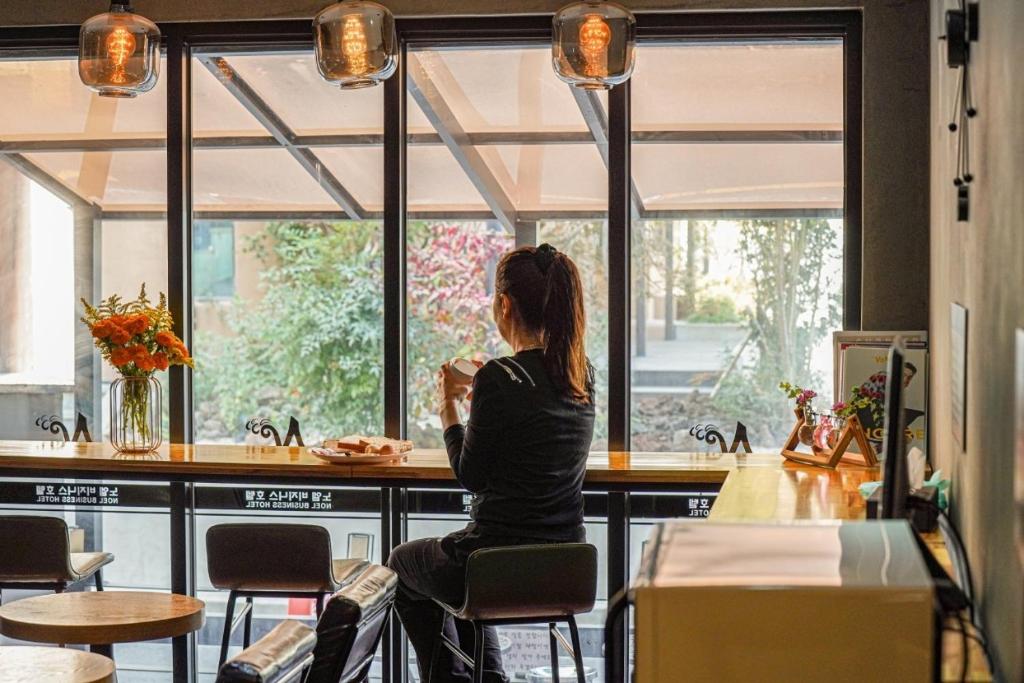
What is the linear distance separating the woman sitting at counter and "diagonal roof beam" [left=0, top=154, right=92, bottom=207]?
2.15 meters

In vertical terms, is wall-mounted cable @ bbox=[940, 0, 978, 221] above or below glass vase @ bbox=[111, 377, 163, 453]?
above

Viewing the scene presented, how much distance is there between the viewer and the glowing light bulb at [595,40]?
360 centimetres

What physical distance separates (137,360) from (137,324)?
0.42ft

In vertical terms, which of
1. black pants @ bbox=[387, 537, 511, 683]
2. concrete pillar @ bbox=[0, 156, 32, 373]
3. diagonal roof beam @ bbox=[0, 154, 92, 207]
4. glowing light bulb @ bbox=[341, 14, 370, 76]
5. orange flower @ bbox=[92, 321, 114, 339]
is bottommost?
black pants @ bbox=[387, 537, 511, 683]

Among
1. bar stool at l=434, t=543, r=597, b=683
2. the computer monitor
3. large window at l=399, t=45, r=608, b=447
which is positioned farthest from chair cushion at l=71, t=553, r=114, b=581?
the computer monitor

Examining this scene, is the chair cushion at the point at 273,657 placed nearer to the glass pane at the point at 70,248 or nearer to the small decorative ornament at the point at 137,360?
the small decorative ornament at the point at 137,360

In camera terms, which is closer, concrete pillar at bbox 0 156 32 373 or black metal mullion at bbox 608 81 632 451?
black metal mullion at bbox 608 81 632 451

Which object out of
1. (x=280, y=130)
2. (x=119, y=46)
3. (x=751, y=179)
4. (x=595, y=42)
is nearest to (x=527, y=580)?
(x=595, y=42)

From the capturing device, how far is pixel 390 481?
411cm

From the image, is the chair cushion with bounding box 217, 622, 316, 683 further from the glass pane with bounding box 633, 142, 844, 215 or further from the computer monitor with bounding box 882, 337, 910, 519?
the glass pane with bounding box 633, 142, 844, 215

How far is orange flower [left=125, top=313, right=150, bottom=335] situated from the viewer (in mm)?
4367

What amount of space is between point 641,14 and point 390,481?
1968 millimetres

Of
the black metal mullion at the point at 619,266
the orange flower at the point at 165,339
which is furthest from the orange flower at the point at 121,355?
the black metal mullion at the point at 619,266

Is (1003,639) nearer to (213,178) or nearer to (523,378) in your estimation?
(523,378)
